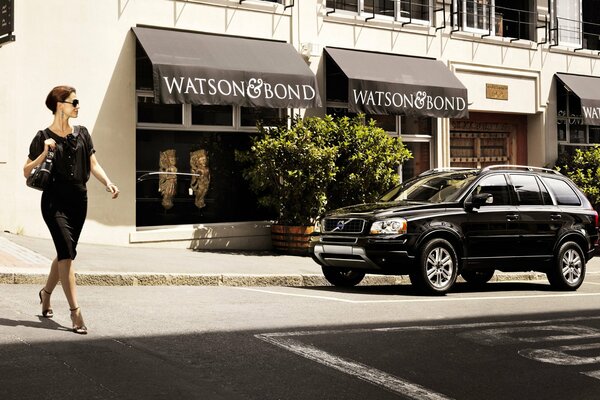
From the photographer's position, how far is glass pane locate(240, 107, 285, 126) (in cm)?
1747

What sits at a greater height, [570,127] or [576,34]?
[576,34]

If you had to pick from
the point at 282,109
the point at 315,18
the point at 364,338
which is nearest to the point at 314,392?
the point at 364,338

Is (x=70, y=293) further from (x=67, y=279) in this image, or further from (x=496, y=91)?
(x=496, y=91)

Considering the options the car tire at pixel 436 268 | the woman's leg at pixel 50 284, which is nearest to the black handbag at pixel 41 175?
the woman's leg at pixel 50 284

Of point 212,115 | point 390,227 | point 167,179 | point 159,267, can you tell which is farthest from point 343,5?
point 390,227

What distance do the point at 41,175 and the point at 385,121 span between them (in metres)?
13.9

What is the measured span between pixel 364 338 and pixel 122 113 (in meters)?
9.76

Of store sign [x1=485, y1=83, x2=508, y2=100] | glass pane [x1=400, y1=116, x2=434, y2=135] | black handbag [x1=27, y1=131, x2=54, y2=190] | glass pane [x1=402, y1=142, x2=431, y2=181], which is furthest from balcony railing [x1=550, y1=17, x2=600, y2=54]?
black handbag [x1=27, y1=131, x2=54, y2=190]

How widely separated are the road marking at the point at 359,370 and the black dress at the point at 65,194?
1.76 metres

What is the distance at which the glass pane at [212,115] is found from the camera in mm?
16891

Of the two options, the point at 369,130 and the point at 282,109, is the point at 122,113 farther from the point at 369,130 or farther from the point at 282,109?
the point at 369,130

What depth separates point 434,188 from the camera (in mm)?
12531

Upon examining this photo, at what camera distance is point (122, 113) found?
52.4 feet

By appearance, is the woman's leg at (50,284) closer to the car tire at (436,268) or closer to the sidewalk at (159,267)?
the sidewalk at (159,267)
